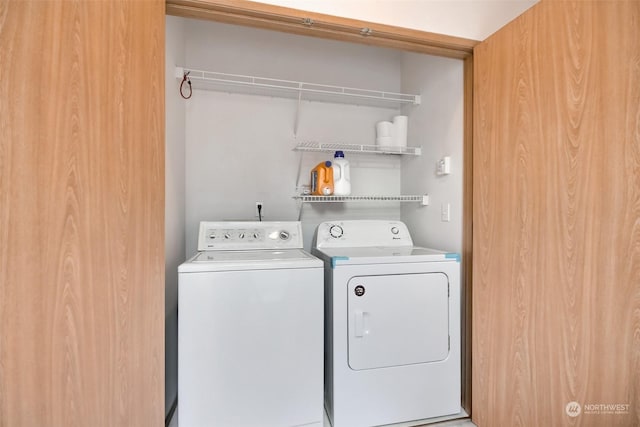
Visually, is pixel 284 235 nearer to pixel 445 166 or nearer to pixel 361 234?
pixel 361 234

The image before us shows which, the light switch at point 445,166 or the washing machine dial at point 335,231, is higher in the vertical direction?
the light switch at point 445,166

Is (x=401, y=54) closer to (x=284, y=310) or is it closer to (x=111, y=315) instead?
(x=284, y=310)

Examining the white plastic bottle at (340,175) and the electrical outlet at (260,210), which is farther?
the electrical outlet at (260,210)

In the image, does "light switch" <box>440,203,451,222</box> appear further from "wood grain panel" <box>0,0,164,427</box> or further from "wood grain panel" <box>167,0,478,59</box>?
"wood grain panel" <box>0,0,164,427</box>

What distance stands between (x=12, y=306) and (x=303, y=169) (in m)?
1.82

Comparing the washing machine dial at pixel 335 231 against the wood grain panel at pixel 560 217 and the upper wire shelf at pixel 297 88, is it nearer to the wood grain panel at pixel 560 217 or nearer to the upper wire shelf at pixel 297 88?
the wood grain panel at pixel 560 217

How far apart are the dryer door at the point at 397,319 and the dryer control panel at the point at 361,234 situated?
1.68 feet

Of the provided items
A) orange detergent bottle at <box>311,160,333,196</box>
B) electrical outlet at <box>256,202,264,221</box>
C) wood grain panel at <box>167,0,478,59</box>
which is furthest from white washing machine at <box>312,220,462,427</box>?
wood grain panel at <box>167,0,478,59</box>

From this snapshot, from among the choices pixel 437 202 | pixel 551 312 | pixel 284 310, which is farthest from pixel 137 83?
pixel 551 312

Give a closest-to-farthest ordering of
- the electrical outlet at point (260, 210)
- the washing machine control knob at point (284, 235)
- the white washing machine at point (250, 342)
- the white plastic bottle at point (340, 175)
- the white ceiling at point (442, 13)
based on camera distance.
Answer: the white washing machine at point (250, 342) < the white ceiling at point (442, 13) < the washing machine control knob at point (284, 235) < the white plastic bottle at point (340, 175) < the electrical outlet at point (260, 210)

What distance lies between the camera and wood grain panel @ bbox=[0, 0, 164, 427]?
3.31 feet

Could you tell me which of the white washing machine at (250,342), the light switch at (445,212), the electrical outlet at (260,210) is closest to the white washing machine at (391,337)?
the white washing machine at (250,342)

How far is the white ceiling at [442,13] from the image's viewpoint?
1.48 metres

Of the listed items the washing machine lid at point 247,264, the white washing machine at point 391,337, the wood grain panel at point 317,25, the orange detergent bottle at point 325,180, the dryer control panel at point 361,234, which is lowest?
the white washing machine at point 391,337
